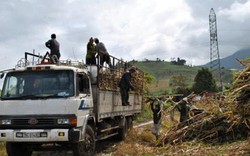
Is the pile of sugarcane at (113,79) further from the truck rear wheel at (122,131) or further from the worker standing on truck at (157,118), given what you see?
the truck rear wheel at (122,131)

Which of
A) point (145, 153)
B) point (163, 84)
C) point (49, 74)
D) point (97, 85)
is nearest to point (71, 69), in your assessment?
point (49, 74)

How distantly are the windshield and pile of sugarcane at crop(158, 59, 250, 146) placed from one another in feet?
13.9

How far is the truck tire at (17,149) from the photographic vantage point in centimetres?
1035

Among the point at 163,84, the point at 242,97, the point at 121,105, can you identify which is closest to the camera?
the point at 242,97

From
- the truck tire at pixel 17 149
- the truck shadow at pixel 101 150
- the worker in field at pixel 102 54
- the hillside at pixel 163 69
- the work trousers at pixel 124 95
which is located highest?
the hillside at pixel 163 69

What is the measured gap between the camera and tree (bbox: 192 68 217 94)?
59938 millimetres

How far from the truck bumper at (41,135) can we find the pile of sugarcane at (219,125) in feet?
13.6

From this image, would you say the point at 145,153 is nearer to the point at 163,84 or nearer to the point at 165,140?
the point at 165,140

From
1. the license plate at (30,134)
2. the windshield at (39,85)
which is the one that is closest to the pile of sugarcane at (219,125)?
the windshield at (39,85)

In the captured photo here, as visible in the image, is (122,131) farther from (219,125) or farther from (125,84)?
(219,125)

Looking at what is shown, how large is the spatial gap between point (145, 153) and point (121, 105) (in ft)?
10.0

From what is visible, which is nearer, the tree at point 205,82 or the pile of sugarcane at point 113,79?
the pile of sugarcane at point 113,79

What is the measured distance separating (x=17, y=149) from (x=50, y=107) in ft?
6.38

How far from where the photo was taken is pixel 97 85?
1126cm
